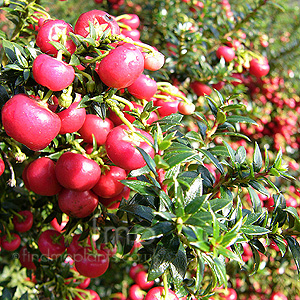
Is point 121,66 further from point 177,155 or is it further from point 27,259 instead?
point 27,259

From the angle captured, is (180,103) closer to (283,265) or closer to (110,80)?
(110,80)

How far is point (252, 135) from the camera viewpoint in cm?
194

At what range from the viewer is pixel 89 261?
0.90 meters

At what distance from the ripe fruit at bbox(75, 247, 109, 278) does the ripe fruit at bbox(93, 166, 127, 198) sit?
10.4 inches

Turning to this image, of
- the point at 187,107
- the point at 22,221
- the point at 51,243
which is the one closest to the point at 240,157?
the point at 187,107

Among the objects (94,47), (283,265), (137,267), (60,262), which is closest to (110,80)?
(94,47)

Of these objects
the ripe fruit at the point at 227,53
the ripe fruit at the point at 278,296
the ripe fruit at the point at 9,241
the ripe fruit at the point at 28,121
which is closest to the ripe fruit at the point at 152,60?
the ripe fruit at the point at 28,121

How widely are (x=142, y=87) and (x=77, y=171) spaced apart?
257 mm

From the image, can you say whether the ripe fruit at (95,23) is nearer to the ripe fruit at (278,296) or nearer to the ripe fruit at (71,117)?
the ripe fruit at (71,117)

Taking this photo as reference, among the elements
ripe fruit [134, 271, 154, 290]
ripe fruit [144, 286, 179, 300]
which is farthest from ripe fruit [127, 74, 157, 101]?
ripe fruit [134, 271, 154, 290]

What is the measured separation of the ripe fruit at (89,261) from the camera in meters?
0.90

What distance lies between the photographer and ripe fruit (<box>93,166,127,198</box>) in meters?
0.73

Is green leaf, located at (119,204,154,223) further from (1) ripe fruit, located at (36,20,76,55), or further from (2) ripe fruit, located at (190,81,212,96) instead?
(2) ripe fruit, located at (190,81,212,96)

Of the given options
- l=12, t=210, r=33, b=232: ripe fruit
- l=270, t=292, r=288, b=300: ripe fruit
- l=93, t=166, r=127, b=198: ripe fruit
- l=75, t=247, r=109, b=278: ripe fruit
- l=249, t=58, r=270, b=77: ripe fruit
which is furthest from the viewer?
l=270, t=292, r=288, b=300: ripe fruit
